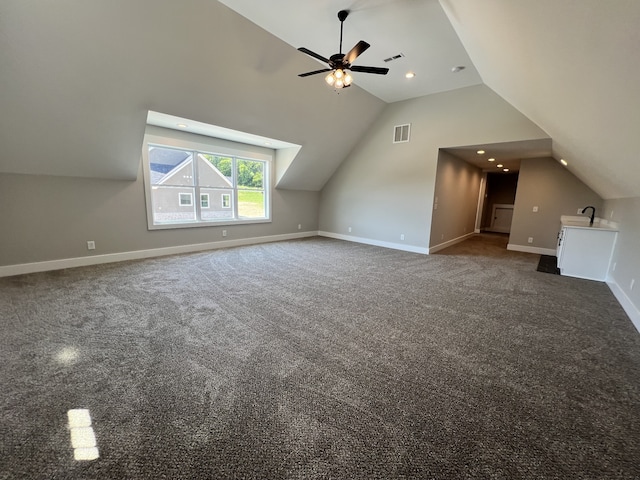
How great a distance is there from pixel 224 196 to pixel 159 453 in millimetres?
5382

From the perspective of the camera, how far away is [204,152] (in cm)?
550

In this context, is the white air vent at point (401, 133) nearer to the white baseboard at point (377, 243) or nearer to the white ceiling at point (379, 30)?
the white ceiling at point (379, 30)

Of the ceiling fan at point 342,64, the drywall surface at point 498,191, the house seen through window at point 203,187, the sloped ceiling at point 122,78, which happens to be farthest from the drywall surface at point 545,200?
the house seen through window at point 203,187

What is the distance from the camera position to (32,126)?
10.7 feet

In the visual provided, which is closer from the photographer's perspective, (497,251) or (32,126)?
(32,126)

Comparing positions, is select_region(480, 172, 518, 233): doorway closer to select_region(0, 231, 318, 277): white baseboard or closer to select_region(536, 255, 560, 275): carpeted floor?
select_region(536, 255, 560, 275): carpeted floor

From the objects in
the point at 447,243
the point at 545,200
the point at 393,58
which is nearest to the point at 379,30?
the point at 393,58

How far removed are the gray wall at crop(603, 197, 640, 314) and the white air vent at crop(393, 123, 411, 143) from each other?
3745 mm

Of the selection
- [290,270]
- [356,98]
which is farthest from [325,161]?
[290,270]

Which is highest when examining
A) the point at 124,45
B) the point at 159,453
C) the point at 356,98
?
the point at 356,98

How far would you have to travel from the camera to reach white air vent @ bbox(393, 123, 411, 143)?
232 inches

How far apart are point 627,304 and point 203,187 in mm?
6944

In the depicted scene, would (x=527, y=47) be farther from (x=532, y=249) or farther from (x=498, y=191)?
(x=498, y=191)

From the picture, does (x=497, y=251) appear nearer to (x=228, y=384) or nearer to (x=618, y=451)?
(x=618, y=451)
